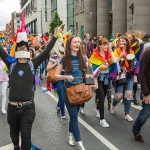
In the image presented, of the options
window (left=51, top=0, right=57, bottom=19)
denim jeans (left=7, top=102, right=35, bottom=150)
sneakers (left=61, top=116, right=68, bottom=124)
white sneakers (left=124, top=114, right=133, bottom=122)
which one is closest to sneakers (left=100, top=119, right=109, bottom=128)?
white sneakers (left=124, top=114, right=133, bottom=122)

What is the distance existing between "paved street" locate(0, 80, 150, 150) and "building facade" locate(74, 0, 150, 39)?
44.9ft

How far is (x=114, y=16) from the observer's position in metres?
29.1

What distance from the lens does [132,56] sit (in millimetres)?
6203

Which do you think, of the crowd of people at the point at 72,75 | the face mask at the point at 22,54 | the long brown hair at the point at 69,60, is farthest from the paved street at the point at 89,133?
the face mask at the point at 22,54

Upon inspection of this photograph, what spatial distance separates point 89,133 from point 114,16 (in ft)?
81.2

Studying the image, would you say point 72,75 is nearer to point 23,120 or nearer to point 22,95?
point 22,95

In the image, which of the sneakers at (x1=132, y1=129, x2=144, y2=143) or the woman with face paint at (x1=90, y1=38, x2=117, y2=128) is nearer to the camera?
the sneakers at (x1=132, y1=129, x2=144, y2=143)

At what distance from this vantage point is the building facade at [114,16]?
65.3 ft

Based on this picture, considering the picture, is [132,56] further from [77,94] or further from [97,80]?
[77,94]

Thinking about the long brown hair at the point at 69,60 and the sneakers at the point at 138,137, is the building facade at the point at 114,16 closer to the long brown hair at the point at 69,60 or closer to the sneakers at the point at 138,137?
the sneakers at the point at 138,137

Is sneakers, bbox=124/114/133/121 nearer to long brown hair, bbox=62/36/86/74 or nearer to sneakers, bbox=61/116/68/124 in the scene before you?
sneakers, bbox=61/116/68/124

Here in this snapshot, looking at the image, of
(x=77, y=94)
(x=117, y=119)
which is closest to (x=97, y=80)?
(x=117, y=119)

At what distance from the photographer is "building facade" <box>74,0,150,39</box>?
19.9 m

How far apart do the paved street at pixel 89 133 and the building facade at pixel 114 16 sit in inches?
539
